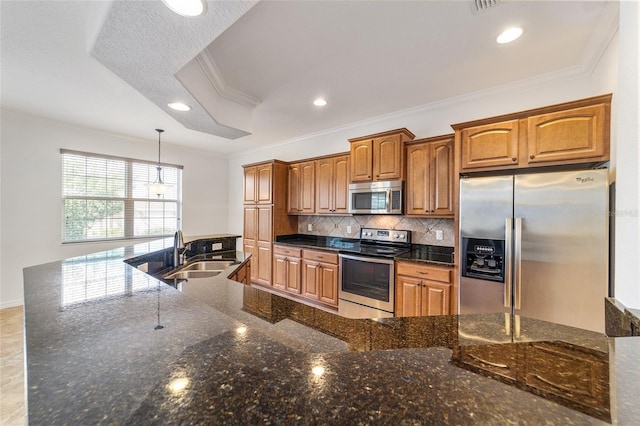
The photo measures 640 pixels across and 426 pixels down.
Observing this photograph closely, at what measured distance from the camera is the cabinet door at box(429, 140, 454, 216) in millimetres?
2711

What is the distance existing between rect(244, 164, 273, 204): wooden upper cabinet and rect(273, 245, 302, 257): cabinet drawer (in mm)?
803

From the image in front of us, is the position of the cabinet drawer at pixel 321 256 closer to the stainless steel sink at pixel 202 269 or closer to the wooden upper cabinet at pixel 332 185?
the wooden upper cabinet at pixel 332 185

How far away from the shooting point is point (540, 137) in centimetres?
203

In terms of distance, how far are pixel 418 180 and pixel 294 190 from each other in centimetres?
211

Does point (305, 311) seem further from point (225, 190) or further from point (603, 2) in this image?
point (225, 190)

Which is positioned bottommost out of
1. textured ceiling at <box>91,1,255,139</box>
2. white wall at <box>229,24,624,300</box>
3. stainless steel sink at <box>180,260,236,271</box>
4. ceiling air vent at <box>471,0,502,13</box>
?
stainless steel sink at <box>180,260,236,271</box>

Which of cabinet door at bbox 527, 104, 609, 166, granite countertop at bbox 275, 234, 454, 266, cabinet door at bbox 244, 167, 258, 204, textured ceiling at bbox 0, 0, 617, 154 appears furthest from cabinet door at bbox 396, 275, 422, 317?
cabinet door at bbox 244, 167, 258, 204

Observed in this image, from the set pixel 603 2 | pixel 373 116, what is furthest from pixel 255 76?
pixel 603 2

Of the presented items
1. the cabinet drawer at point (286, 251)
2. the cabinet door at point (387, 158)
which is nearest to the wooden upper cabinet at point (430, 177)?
the cabinet door at point (387, 158)

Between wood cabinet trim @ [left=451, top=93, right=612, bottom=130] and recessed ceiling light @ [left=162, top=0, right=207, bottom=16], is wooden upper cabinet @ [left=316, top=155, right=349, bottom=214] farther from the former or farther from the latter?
recessed ceiling light @ [left=162, top=0, right=207, bottom=16]

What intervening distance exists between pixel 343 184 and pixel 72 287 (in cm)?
303

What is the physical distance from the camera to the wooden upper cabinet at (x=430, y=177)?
107 inches

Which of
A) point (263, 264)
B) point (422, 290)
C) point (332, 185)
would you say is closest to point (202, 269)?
point (263, 264)

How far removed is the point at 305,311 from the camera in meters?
1.03
